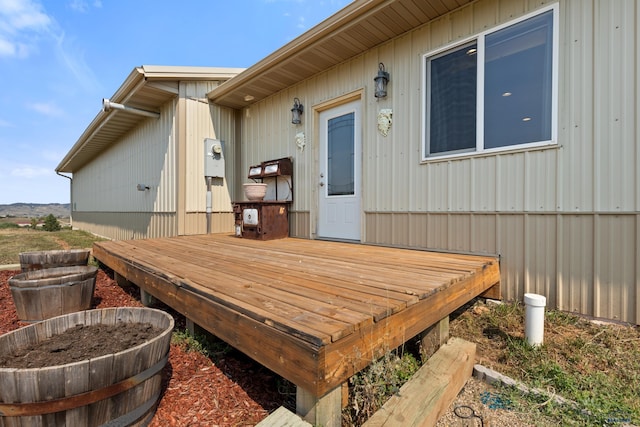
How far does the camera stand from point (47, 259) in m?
3.04

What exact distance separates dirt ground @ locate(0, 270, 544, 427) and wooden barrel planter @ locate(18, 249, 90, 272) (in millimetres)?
2108

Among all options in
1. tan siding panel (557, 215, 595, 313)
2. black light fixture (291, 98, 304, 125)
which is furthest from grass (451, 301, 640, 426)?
black light fixture (291, 98, 304, 125)

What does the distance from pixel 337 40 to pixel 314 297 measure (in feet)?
10.8

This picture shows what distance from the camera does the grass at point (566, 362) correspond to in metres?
1.45

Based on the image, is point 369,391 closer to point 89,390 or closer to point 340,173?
point 89,390

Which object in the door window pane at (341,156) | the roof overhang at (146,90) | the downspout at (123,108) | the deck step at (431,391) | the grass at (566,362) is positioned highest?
the roof overhang at (146,90)

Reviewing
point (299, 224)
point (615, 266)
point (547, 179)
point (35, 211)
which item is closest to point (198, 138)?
point (299, 224)

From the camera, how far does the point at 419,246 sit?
3.38m

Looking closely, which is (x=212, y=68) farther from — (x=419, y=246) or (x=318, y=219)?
(x=419, y=246)

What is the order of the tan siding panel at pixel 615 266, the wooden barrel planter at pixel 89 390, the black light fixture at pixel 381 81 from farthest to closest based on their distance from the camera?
the black light fixture at pixel 381 81, the tan siding panel at pixel 615 266, the wooden barrel planter at pixel 89 390

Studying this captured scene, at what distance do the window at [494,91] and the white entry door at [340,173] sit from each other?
3.53 feet

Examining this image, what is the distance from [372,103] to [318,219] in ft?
5.96

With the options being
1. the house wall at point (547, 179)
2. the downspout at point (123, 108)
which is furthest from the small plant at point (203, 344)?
the downspout at point (123, 108)

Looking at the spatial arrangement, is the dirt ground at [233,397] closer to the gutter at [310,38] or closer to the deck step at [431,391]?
the deck step at [431,391]
